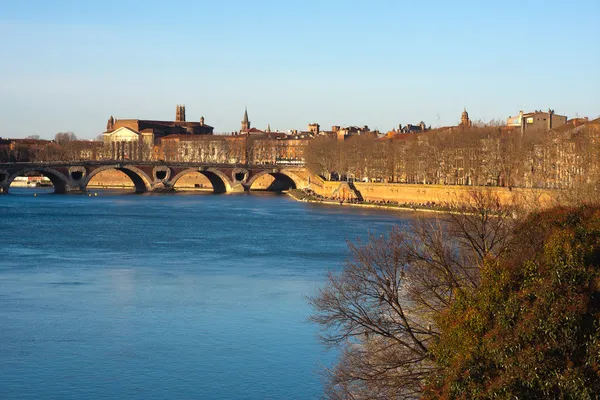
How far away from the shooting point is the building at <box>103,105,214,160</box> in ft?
339

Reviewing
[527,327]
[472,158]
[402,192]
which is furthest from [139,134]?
[527,327]

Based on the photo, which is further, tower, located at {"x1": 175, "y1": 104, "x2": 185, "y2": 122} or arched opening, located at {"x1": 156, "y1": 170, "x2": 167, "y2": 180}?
tower, located at {"x1": 175, "y1": 104, "x2": 185, "y2": 122}

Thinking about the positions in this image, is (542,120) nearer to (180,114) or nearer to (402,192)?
(402,192)

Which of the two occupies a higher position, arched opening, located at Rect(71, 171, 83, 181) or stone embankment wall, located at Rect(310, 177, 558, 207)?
arched opening, located at Rect(71, 171, 83, 181)

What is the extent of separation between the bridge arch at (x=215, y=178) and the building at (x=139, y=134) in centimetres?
2329

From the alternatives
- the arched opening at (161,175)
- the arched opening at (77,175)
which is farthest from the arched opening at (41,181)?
the arched opening at (161,175)

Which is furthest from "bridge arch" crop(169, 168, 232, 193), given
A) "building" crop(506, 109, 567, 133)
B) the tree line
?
"building" crop(506, 109, 567, 133)

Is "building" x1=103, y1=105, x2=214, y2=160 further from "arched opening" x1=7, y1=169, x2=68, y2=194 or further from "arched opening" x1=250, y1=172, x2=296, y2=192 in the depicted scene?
"arched opening" x1=250, y1=172, x2=296, y2=192

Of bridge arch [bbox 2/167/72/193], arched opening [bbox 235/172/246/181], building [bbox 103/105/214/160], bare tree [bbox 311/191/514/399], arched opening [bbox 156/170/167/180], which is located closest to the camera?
bare tree [bbox 311/191/514/399]

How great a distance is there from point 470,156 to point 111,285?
3249cm

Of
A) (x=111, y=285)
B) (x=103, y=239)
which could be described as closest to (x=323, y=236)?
(x=103, y=239)

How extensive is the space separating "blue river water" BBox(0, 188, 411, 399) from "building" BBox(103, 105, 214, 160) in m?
63.4

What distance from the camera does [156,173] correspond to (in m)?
70.4

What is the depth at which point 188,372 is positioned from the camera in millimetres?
15438
